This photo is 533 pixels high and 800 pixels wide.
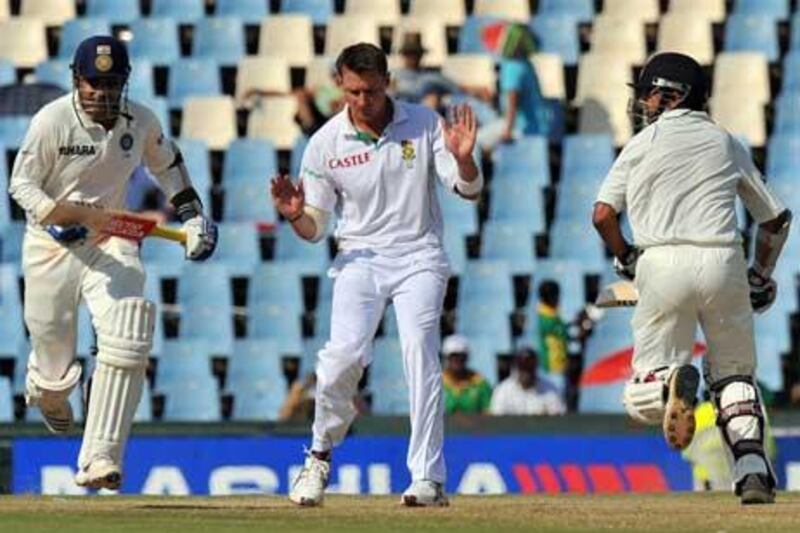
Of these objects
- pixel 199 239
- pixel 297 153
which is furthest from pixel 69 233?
pixel 297 153

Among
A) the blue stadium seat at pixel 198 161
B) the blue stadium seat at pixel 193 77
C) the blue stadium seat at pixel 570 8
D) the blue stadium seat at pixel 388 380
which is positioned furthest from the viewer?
the blue stadium seat at pixel 570 8

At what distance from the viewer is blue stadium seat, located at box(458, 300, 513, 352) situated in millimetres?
17812

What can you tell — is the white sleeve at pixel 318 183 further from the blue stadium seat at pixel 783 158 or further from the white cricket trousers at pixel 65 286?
the blue stadium seat at pixel 783 158

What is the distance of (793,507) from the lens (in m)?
10.2

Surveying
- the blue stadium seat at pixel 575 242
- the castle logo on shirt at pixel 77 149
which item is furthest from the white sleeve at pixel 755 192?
the blue stadium seat at pixel 575 242

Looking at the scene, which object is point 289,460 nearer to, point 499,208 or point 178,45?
point 499,208

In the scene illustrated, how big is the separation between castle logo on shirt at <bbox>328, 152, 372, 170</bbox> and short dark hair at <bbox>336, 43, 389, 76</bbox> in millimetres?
351

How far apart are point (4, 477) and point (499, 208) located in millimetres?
4927

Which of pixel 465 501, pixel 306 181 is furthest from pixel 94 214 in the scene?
pixel 465 501

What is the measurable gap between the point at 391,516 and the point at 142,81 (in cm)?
1004

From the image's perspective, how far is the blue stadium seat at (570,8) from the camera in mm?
20250

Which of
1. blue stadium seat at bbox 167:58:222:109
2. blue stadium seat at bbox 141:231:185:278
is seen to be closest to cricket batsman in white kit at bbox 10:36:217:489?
blue stadium seat at bbox 141:231:185:278

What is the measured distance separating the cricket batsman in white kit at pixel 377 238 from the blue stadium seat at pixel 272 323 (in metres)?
7.07

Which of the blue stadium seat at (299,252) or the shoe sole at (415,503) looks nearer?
the shoe sole at (415,503)
